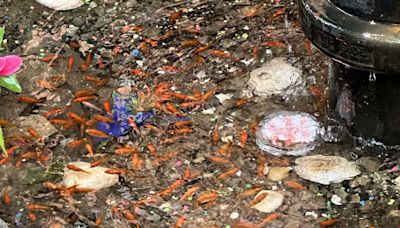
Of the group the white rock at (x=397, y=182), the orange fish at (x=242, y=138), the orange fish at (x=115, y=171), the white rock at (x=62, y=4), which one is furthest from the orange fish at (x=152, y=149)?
the white rock at (x=62, y=4)

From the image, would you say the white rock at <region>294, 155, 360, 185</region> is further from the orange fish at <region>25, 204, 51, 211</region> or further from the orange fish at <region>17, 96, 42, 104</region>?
the orange fish at <region>17, 96, 42, 104</region>

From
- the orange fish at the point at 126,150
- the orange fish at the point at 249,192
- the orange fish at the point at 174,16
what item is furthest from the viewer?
the orange fish at the point at 174,16

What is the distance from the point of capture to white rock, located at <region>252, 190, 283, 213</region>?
3.00 metres

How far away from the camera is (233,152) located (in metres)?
3.26

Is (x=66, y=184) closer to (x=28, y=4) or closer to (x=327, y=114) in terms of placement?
(x=327, y=114)

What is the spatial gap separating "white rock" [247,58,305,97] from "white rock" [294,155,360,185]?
46cm

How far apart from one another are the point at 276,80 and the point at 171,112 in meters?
0.53

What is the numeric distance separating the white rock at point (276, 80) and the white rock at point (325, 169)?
46cm

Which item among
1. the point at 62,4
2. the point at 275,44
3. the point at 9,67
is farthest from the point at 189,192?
the point at 62,4

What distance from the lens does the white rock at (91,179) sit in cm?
315

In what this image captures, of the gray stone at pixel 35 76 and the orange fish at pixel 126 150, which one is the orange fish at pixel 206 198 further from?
the gray stone at pixel 35 76

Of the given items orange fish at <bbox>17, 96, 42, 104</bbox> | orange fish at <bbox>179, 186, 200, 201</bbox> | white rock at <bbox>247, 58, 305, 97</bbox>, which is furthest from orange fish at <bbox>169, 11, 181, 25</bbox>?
orange fish at <bbox>179, 186, 200, 201</bbox>

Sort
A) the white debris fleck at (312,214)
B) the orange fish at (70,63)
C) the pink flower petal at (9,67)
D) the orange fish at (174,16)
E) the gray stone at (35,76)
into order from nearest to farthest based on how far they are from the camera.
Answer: the pink flower petal at (9,67) < the white debris fleck at (312,214) < the gray stone at (35,76) < the orange fish at (70,63) < the orange fish at (174,16)

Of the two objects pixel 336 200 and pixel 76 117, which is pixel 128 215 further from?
pixel 336 200
